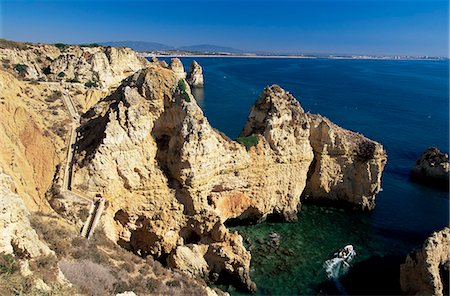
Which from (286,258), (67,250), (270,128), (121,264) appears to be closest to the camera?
(67,250)

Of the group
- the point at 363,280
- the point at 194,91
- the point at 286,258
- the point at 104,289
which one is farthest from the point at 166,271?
the point at 194,91

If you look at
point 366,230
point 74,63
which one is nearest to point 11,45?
point 74,63

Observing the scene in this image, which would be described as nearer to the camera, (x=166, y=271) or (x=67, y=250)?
(x=67, y=250)

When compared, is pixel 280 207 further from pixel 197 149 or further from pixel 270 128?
pixel 197 149

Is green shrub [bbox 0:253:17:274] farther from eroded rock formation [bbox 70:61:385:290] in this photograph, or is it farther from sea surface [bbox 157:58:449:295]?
sea surface [bbox 157:58:449:295]

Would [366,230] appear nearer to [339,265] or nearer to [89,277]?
[339,265]
